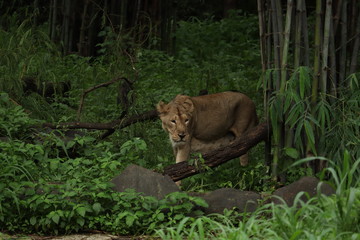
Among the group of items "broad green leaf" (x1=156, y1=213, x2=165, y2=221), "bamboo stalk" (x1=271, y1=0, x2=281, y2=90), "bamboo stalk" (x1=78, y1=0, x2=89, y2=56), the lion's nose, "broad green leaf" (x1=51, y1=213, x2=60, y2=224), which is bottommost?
"broad green leaf" (x1=156, y1=213, x2=165, y2=221)

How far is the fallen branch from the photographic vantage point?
8.02m

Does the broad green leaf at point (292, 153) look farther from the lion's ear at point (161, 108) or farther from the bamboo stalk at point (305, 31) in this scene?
the lion's ear at point (161, 108)

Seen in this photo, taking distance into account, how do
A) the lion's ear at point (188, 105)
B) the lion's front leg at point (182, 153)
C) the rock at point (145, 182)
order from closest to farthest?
the rock at point (145, 182) → the lion's front leg at point (182, 153) → the lion's ear at point (188, 105)

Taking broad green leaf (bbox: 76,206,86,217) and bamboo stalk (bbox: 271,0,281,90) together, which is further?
bamboo stalk (bbox: 271,0,281,90)

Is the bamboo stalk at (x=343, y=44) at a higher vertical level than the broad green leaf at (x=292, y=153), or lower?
higher

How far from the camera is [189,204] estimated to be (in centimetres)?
623

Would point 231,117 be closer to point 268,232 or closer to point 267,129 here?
point 267,129

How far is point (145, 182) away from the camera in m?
6.52

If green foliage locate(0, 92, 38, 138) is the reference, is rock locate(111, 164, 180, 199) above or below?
below

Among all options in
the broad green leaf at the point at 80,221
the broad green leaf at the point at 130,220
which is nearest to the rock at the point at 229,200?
the broad green leaf at the point at 130,220

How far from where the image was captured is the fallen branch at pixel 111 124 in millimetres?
8023

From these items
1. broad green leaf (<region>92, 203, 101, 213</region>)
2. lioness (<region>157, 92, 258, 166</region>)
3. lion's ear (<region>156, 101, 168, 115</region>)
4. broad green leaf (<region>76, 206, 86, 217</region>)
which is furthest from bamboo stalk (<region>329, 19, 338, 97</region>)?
broad green leaf (<region>76, 206, 86, 217</region>)

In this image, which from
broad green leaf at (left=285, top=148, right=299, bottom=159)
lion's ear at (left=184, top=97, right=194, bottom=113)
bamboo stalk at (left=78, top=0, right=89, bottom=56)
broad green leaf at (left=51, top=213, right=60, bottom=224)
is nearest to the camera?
broad green leaf at (left=51, top=213, right=60, bottom=224)

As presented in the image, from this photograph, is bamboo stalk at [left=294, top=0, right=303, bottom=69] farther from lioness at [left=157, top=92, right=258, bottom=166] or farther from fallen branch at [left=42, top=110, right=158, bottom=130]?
fallen branch at [left=42, top=110, right=158, bottom=130]
